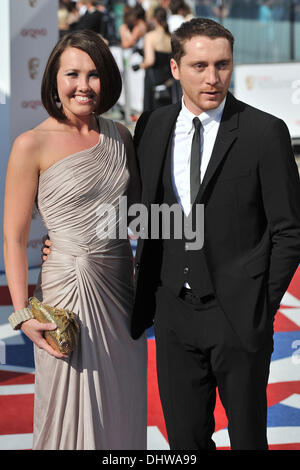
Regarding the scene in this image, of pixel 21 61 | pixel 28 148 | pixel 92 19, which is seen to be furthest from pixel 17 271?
pixel 92 19

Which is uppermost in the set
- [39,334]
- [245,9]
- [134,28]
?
[245,9]

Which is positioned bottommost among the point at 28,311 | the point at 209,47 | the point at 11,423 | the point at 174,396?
the point at 11,423

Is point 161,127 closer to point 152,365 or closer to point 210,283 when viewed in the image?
point 210,283

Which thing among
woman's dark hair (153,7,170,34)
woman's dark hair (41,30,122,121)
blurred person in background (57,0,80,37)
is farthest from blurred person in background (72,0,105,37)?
woman's dark hair (41,30,122,121)

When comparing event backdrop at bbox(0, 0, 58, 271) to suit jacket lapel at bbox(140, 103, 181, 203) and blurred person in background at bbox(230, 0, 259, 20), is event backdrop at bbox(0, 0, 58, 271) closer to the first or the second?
suit jacket lapel at bbox(140, 103, 181, 203)

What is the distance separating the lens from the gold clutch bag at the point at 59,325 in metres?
2.97

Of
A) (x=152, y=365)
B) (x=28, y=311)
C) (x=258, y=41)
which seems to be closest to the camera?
(x=28, y=311)

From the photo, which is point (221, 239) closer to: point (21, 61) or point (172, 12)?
point (21, 61)

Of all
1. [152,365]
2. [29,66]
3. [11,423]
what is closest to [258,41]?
[29,66]

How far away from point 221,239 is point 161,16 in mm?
9053

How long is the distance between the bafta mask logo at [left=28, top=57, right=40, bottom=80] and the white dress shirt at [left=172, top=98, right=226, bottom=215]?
4732 millimetres

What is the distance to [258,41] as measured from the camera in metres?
15.7

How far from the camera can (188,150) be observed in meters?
2.99

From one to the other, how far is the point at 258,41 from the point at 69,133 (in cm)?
1317
